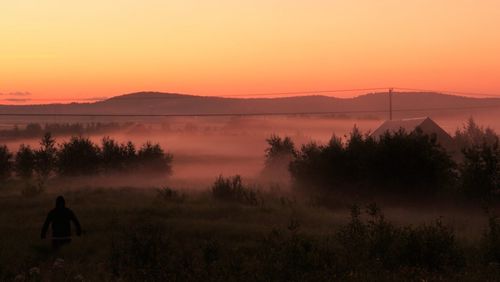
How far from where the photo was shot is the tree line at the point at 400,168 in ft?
88.4

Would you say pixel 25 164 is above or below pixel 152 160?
above

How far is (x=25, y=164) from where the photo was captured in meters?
53.5

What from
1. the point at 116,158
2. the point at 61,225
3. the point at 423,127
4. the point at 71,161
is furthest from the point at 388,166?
the point at 71,161

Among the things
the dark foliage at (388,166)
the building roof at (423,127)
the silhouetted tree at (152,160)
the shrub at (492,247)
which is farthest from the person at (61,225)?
the building roof at (423,127)

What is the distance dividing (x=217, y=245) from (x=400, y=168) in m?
20.1

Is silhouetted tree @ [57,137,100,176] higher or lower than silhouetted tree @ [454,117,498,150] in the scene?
lower

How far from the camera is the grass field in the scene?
28.7 ft

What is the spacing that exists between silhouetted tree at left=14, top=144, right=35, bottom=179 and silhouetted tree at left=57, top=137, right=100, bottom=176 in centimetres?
266

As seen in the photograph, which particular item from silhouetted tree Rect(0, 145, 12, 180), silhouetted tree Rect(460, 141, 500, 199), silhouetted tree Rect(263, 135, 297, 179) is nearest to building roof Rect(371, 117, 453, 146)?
silhouetted tree Rect(263, 135, 297, 179)

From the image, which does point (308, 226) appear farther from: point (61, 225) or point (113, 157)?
point (113, 157)

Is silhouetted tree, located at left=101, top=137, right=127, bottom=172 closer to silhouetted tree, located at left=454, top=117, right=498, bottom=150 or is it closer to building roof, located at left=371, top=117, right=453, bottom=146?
building roof, located at left=371, top=117, right=453, bottom=146

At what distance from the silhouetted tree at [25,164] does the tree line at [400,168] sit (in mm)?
30265

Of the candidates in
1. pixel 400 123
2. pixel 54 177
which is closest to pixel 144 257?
pixel 54 177

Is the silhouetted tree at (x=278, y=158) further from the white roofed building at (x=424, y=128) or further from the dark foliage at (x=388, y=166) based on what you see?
the dark foliage at (x=388, y=166)
